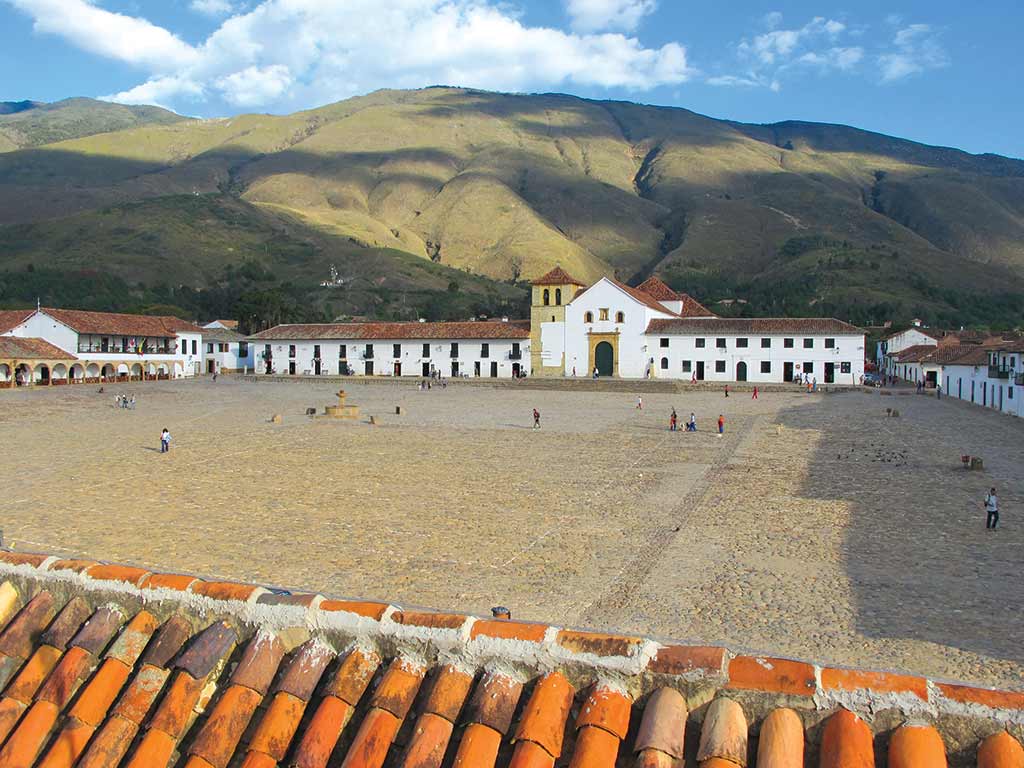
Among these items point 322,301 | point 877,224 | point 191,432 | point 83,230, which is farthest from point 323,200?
point 191,432

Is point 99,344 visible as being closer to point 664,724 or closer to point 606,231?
point 664,724

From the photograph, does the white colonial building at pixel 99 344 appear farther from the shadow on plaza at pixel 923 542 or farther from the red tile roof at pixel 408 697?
the red tile roof at pixel 408 697

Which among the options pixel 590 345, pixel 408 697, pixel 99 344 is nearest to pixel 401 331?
pixel 590 345

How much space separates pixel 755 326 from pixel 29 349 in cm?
4556

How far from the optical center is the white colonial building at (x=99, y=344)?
5291 centimetres

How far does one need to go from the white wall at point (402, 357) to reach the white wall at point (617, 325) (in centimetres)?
408

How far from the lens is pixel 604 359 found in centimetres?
5934

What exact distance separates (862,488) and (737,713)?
Result: 1525 centimetres

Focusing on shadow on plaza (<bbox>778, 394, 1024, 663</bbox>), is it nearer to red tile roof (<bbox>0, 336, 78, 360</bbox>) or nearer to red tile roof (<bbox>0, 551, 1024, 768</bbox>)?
red tile roof (<bbox>0, 551, 1024, 768</bbox>)

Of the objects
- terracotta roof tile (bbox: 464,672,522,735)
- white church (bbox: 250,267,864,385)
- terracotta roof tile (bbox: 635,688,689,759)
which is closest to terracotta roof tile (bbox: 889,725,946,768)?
terracotta roof tile (bbox: 635,688,689,759)

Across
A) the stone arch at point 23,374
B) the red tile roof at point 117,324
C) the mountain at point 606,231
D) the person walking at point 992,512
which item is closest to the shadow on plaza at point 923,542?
the person walking at point 992,512

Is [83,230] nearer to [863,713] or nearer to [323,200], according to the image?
[323,200]

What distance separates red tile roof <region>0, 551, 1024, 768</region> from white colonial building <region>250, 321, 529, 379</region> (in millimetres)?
57537

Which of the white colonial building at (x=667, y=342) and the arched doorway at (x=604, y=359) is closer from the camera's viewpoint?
the white colonial building at (x=667, y=342)
